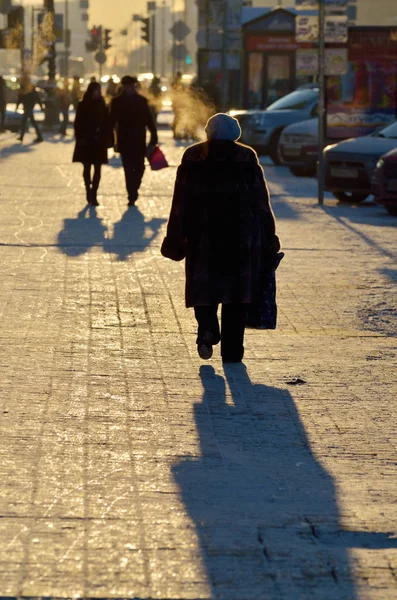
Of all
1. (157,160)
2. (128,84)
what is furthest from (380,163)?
(128,84)

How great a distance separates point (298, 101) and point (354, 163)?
911 centimetres

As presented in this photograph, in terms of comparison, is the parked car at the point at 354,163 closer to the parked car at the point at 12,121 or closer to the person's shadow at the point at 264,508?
the person's shadow at the point at 264,508

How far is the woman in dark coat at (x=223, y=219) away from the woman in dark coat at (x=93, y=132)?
9672 mm

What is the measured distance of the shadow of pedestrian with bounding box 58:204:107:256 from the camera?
1322cm

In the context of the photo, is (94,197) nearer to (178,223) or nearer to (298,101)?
(178,223)

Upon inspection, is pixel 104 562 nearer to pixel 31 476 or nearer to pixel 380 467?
pixel 31 476

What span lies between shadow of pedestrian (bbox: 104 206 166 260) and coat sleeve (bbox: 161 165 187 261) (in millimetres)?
4658

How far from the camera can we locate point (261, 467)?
19.0ft

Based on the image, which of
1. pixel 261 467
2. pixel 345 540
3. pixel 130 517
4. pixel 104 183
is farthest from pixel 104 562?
pixel 104 183

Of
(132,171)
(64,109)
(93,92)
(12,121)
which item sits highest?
(93,92)

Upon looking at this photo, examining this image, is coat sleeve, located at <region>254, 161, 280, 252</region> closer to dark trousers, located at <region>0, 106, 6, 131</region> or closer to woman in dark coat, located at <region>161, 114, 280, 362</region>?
woman in dark coat, located at <region>161, 114, 280, 362</region>

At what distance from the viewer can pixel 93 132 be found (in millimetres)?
17547

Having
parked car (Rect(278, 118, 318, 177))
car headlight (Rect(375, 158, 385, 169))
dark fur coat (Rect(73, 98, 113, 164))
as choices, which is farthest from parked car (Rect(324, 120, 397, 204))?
parked car (Rect(278, 118, 318, 177))

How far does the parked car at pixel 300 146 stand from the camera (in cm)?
2453
